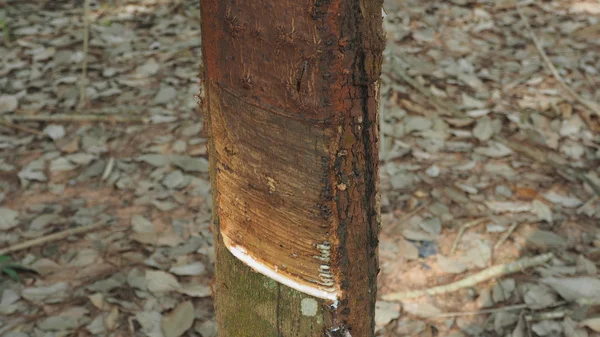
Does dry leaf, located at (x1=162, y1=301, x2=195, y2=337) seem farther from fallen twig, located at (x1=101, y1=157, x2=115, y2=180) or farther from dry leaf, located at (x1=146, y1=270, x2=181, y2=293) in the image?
fallen twig, located at (x1=101, y1=157, x2=115, y2=180)

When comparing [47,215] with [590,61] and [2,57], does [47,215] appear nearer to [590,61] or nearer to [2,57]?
[2,57]

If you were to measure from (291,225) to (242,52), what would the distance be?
0.78 feet

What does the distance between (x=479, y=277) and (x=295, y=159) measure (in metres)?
1.06

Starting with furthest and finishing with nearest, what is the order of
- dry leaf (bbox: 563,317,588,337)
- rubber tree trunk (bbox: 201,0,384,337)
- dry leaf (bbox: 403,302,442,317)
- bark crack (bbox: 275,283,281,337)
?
dry leaf (bbox: 403,302,442,317) → dry leaf (bbox: 563,317,588,337) → bark crack (bbox: 275,283,281,337) → rubber tree trunk (bbox: 201,0,384,337)

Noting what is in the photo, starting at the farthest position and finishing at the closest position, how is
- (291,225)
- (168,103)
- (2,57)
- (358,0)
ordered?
(2,57), (168,103), (291,225), (358,0)

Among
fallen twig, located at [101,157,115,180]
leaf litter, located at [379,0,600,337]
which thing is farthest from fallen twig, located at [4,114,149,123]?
leaf litter, located at [379,0,600,337]

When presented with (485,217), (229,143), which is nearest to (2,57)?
(485,217)

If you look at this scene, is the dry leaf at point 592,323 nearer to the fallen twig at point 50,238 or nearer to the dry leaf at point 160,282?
the dry leaf at point 160,282

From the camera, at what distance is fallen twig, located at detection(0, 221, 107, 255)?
180 cm

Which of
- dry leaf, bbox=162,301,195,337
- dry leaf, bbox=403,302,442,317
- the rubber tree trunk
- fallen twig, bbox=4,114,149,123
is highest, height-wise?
the rubber tree trunk

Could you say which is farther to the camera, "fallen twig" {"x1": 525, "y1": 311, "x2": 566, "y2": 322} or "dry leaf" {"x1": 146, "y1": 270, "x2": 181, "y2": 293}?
"dry leaf" {"x1": 146, "y1": 270, "x2": 181, "y2": 293}

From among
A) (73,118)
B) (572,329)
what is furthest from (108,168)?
(572,329)

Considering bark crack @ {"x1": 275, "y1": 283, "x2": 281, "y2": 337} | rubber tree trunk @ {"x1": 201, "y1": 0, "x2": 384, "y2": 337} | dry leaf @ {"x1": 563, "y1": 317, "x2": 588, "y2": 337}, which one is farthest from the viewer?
dry leaf @ {"x1": 563, "y1": 317, "x2": 588, "y2": 337}

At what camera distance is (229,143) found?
857 mm
